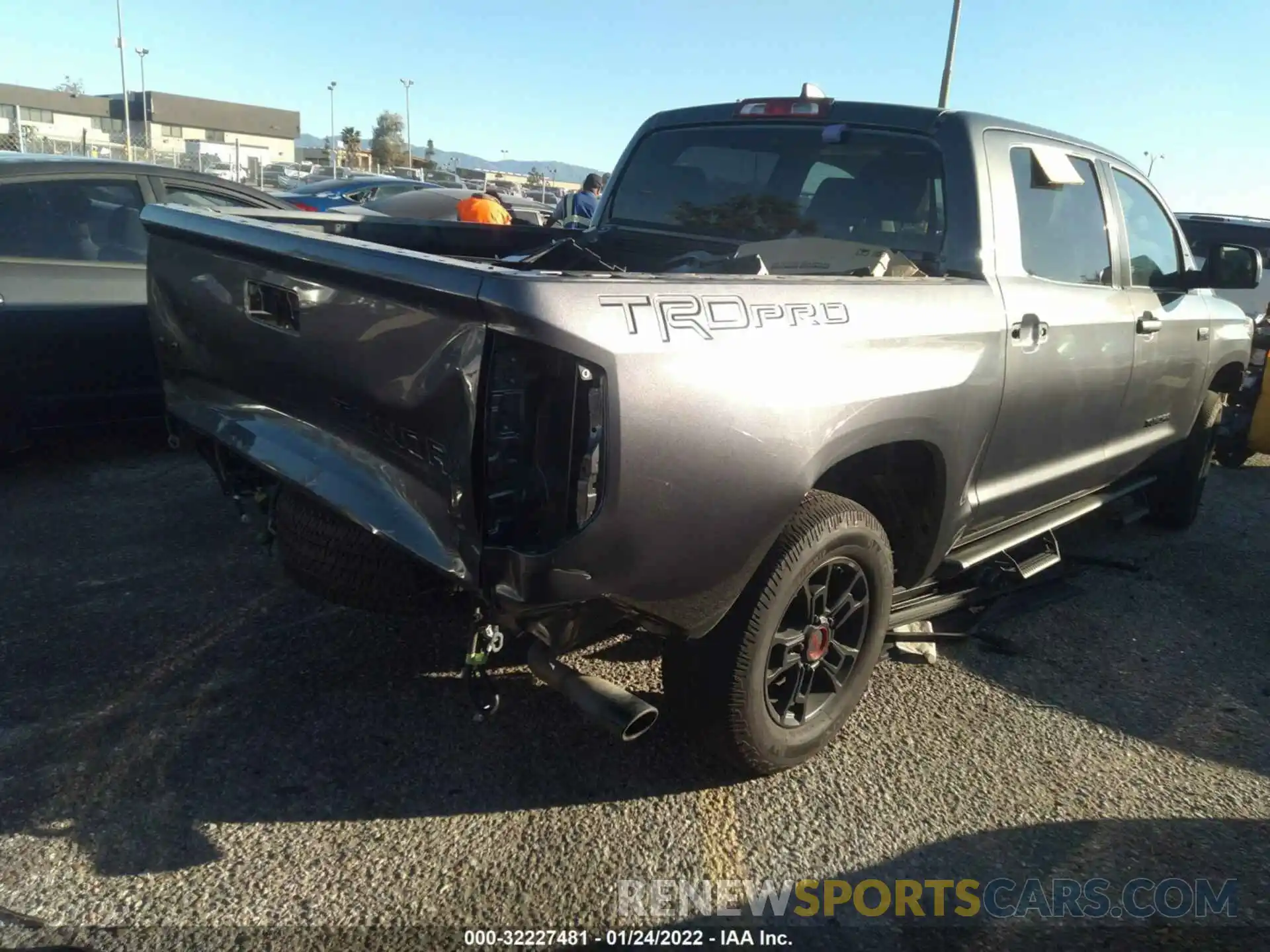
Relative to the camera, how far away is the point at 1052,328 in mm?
3488

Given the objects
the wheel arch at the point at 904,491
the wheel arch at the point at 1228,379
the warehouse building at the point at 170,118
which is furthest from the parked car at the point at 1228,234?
the warehouse building at the point at 170,118

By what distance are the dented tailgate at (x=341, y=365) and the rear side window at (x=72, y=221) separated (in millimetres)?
2245

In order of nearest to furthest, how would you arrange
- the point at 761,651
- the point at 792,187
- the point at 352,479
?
1. the point at 352,479
2. the point at 761,651
3. the point at 792,187

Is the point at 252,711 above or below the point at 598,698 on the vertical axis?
below

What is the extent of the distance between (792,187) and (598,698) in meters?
2.37

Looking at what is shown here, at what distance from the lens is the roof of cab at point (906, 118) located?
3.52 m

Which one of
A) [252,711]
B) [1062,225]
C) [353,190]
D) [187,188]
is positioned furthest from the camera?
[353,190]

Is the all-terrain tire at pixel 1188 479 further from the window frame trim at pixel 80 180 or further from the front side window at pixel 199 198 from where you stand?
the window frame trim at pixel 80 180

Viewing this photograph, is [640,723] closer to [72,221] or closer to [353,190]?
[72,221]

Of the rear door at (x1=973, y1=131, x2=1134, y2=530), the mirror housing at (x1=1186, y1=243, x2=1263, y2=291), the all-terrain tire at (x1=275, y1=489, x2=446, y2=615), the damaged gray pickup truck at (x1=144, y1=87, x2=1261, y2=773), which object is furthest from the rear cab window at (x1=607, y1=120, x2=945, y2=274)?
the mirror housing at (x1=1186, y1=243, x2=1263, y2=291)

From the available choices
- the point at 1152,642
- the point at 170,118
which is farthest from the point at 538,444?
the point at 170,118

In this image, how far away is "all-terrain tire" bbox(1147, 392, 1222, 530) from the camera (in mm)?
5332

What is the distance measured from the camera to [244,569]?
4125 mm

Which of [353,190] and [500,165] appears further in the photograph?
[500,165]
